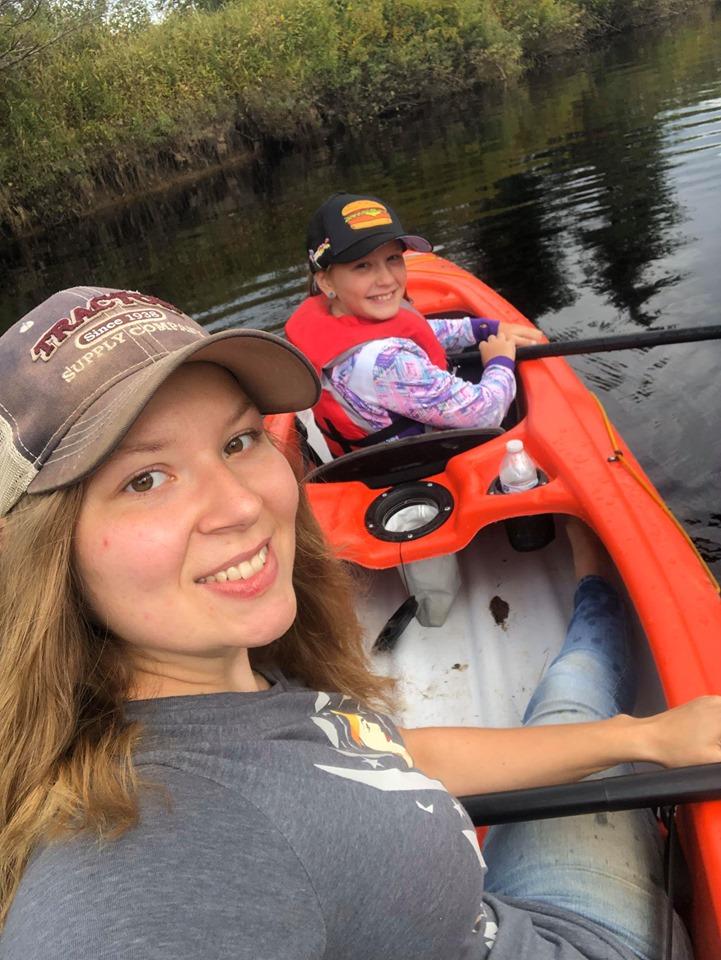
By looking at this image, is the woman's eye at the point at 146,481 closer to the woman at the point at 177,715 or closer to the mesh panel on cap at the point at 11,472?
the woman at the point at 177,715

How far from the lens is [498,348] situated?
9.66 feet

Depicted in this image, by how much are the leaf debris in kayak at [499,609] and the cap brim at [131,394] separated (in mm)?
1540

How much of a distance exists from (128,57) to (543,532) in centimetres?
1729

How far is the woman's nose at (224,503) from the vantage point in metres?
0.90

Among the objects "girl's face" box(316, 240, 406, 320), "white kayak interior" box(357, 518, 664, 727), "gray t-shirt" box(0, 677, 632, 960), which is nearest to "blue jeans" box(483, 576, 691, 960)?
"gray t-shirt" box(0, 677, 632, 960)

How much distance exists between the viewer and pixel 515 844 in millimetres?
1363

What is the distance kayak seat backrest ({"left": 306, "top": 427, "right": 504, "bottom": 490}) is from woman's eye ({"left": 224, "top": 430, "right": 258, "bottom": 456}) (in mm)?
1408

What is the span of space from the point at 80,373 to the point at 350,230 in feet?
6.06

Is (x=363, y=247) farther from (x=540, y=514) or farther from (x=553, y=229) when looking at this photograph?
(x=553, y=229)

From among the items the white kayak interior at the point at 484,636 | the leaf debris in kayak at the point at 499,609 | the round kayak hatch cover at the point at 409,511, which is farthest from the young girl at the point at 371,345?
the leaf debris in kayak at the point at 499,609

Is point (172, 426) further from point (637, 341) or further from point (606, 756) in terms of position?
point (637, 341)

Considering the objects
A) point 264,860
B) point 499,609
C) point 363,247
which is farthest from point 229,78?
point 264,860

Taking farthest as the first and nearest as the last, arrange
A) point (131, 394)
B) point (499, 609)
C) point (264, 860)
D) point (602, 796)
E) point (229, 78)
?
point (229, 78) < point (499, 609) < point (602, 796) < point (131, 394) < point (264, 860)

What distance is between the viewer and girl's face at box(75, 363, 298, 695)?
2.80ft
